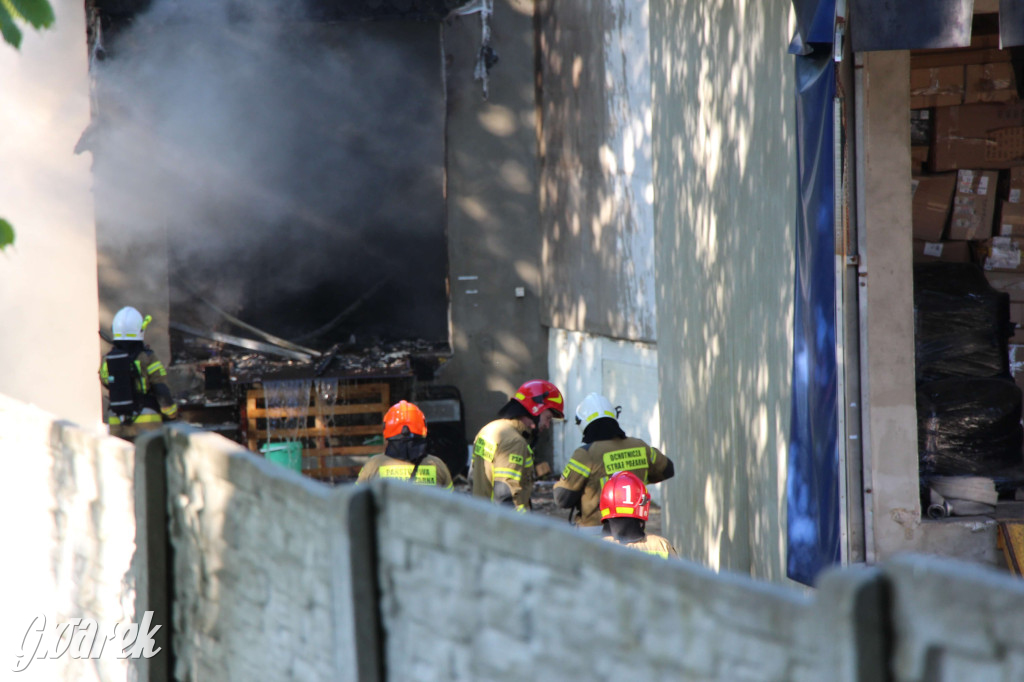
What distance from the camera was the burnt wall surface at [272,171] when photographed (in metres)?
15.7

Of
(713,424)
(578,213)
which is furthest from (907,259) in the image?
(578,213)

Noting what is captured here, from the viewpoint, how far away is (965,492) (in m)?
5.43

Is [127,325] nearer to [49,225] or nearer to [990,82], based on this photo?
[49,225]

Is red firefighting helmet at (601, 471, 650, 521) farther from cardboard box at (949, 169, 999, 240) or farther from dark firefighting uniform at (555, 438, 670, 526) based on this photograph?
cardboard box at (949, 169, 999, 240)

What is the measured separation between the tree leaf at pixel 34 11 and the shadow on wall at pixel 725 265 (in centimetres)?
345

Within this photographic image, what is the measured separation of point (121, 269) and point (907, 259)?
12.7 m

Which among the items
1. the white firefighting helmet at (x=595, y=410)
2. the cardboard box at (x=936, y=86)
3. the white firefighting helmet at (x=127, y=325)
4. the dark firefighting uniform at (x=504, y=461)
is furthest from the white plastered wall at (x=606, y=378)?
the cardboard box at (x=936, y=86)

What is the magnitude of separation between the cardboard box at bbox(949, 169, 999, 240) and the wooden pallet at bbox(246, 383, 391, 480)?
A: 28.3 feet

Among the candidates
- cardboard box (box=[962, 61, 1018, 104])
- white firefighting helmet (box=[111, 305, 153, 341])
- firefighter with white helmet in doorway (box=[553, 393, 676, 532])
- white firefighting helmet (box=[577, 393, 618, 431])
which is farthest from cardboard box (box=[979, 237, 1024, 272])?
white firefighting helmet (box=[111, 305, 153, 341])

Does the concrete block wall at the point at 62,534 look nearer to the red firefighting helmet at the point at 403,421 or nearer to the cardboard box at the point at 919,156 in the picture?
the red firefighting helmet at the point at 403,421

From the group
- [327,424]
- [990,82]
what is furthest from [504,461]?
[327,424]

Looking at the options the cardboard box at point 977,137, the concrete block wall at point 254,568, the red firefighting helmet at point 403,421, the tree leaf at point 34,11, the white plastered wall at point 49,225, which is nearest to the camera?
the concrete block wall at point 254,568

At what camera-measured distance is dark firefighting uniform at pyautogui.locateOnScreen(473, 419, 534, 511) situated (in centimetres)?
783

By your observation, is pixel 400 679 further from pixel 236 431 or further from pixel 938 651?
pixel 236 431
